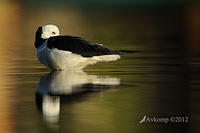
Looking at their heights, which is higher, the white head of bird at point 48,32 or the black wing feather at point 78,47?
the white head of bird at point 48,32

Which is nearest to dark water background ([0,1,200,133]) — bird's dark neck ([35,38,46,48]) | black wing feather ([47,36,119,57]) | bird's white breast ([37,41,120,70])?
bird's white breast ([37,41,120,70])

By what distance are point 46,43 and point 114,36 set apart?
10.3m

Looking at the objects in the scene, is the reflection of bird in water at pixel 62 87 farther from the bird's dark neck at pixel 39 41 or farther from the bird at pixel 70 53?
the bird's dark neck at pixel 39 41

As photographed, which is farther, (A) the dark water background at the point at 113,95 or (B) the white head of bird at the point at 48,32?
(B) the white head of bird at the point at 48,32

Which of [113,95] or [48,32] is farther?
[48,32]

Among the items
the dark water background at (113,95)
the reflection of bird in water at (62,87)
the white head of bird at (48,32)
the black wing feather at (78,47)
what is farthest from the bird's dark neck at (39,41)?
the reflection of bird in water at (62,87)

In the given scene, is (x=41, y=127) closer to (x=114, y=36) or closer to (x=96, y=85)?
(x=96, y=85)

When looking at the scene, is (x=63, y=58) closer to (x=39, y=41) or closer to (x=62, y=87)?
(x=39, y=41)

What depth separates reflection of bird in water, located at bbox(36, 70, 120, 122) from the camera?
25.2ft

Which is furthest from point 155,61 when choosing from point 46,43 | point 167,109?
point 167,109

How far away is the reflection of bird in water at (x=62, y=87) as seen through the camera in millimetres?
7672

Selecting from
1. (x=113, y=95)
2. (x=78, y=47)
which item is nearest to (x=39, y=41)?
(x=78, y=47)

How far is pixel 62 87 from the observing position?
30.3 feet

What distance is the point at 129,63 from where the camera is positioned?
12.5 metres
